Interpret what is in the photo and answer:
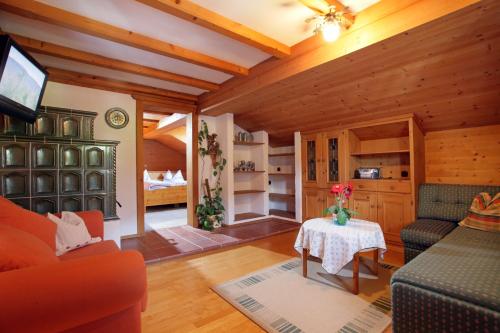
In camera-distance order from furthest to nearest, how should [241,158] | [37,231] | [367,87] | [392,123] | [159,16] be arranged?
1. [241,158]
2. [392,123]
3. [367,87]
4. [159,16]
5. [37,231]

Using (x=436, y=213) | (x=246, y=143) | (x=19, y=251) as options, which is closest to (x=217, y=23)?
(x=19, y=251)

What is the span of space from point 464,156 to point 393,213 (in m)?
1.17

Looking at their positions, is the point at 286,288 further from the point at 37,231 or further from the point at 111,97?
the point at 111,97

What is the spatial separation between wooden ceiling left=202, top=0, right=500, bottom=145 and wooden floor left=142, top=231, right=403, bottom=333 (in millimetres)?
1967

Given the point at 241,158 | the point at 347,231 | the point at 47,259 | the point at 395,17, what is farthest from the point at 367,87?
the point at 47,259

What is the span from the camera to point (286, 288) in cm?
229

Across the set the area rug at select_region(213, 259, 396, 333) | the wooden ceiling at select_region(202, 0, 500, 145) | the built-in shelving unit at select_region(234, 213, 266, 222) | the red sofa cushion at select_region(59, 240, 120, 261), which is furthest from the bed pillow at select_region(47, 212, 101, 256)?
the built-in shelving unit at select_region(234, 213, 266, 222)

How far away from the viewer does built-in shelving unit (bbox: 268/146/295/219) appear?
18.6ft

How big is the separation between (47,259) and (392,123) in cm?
404

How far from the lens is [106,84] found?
12.3 feet

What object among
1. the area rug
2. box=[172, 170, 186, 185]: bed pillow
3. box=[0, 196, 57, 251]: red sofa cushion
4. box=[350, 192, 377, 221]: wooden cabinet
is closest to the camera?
box=[0, 196, 57, 251]: red sofa cushion

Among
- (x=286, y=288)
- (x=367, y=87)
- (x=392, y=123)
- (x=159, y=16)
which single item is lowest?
(x=286, y=288)

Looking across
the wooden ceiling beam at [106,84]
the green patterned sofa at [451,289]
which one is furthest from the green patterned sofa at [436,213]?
the wooden ceiling beam at [106,84]

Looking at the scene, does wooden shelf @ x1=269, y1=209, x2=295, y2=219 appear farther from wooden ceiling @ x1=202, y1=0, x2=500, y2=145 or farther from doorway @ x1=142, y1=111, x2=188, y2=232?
wooden ceiling @ x1=202, y1=0, x2=500, y2=145
